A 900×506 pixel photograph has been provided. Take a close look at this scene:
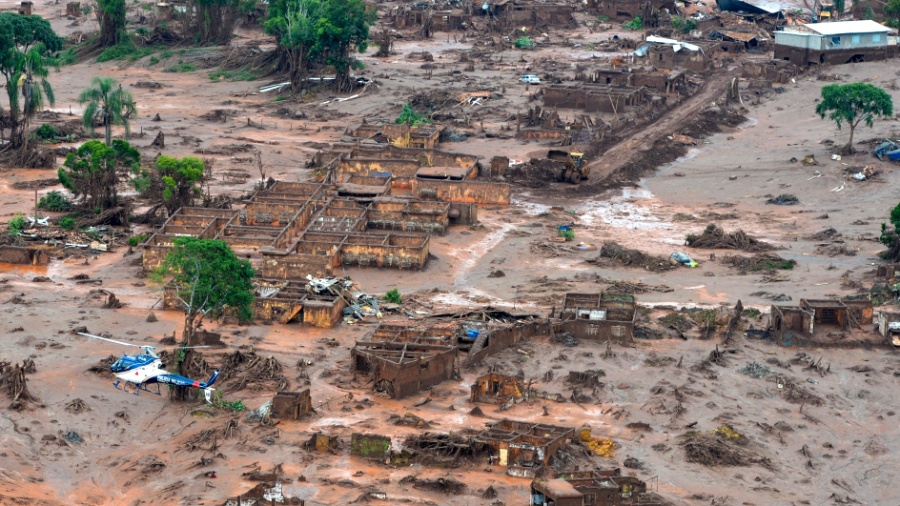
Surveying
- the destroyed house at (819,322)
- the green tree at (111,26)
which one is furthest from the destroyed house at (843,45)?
the destroyed house at (819,322)

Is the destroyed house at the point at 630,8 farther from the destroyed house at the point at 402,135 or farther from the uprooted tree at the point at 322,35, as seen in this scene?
the destroyed house at the point at 402,135

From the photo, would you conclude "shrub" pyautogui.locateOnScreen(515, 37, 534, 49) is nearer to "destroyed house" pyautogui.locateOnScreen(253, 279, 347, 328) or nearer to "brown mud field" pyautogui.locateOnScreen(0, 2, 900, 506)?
"brown mud field" pyautogui.locateOnScreen(0, 2, 900, 506)

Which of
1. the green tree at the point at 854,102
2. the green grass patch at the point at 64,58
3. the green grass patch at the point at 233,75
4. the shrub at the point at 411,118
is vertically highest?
the green tree at the point at 854,102

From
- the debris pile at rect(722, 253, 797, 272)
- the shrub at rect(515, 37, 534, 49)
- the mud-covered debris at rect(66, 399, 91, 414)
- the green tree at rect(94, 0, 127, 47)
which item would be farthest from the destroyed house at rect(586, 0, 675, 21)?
the mud-covered debris at rect(66, 399, 91, 414)

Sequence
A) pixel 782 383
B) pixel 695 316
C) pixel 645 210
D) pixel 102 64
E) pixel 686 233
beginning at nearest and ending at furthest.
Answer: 1. pixel 782 383
2. pixel 695 316
3. pixel 686 233
4. pixel 645 210
5. pixel 102 64

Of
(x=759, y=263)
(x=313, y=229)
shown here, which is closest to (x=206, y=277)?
(x=313, y=229)

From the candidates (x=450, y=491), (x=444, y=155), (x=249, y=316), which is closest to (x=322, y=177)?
(x=444, y=155)

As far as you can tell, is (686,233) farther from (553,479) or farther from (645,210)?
(553,479)

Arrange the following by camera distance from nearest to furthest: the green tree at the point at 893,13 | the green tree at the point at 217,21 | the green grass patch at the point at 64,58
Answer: the green grass patch at the point at 64,58, the green tree at the point at 893,13, the green tree at the point at 217,21
